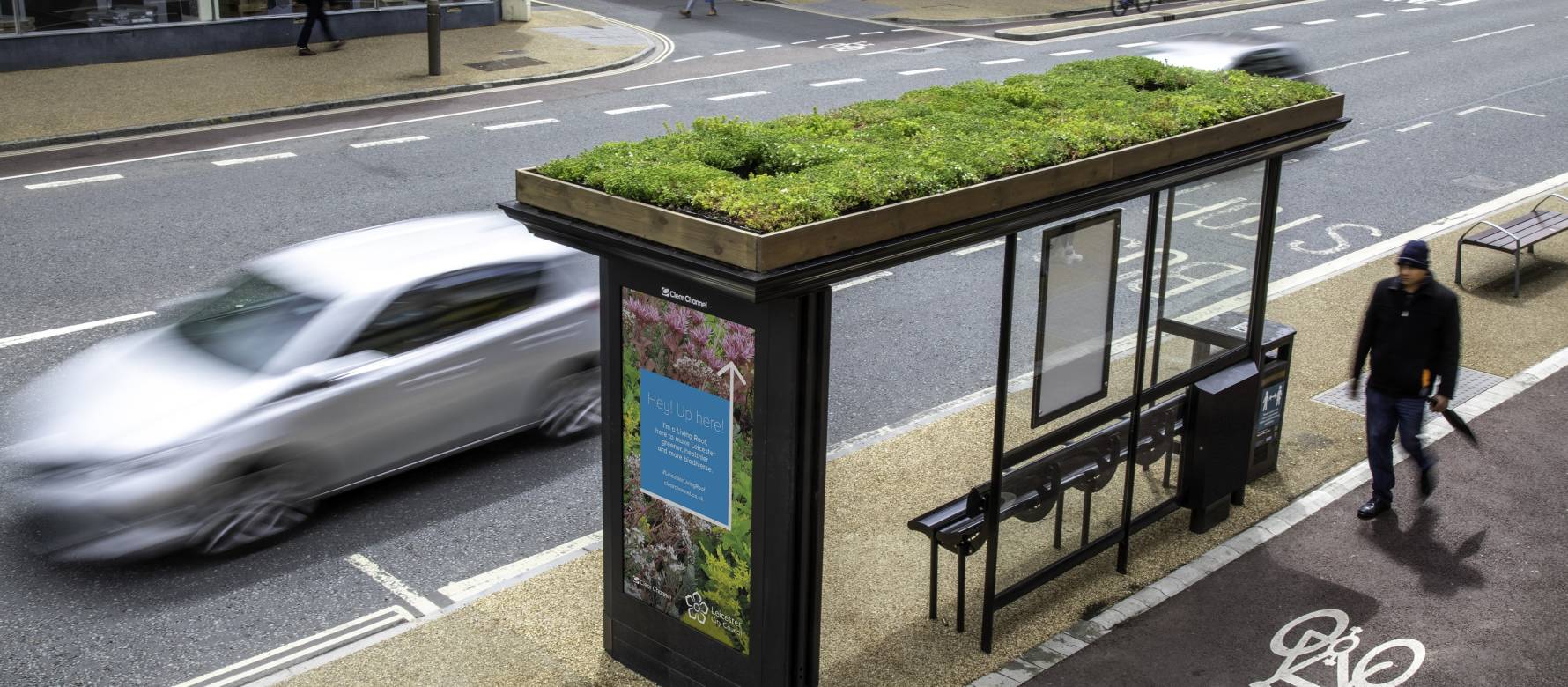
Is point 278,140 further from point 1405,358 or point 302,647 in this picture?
point 1405,358

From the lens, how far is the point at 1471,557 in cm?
851

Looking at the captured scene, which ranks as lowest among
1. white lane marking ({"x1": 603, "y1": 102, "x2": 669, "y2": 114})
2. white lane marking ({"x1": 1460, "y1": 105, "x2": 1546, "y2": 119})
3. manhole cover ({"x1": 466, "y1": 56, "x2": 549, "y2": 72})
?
white lane marking ({"x1": 603, "y1": 102, "x2": 669, "y2": 114})

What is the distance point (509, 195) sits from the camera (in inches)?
640

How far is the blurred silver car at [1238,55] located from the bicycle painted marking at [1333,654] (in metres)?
12.7

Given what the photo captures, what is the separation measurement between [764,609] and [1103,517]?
8.61 ft

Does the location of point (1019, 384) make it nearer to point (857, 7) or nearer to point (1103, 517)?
point (1103, 517)

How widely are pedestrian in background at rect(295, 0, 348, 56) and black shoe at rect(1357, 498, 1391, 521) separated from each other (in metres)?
20.3

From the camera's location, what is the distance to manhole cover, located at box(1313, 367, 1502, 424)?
10906mm

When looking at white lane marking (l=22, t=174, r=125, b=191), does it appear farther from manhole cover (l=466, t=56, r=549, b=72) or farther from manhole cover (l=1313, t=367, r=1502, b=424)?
manhole cover (l=1313, t=367, r=1502, b=424)

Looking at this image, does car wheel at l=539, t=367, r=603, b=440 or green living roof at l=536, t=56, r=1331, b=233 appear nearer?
green living roof at l=536, t=56, r=1331, b=233

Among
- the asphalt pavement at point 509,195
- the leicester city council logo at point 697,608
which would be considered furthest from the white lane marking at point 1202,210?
the leicester city council logo at point 697,608

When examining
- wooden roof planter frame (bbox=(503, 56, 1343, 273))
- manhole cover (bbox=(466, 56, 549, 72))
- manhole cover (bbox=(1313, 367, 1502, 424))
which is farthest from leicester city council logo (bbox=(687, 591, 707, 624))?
manhole cover (bbox=(466, 56, 549, 72))

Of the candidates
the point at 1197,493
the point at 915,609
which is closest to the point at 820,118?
the point at 915,609

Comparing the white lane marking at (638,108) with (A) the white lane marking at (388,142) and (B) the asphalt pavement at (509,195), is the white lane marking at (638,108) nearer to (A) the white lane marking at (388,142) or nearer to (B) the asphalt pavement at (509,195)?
(B) the asphalt pavement at (509,195)
